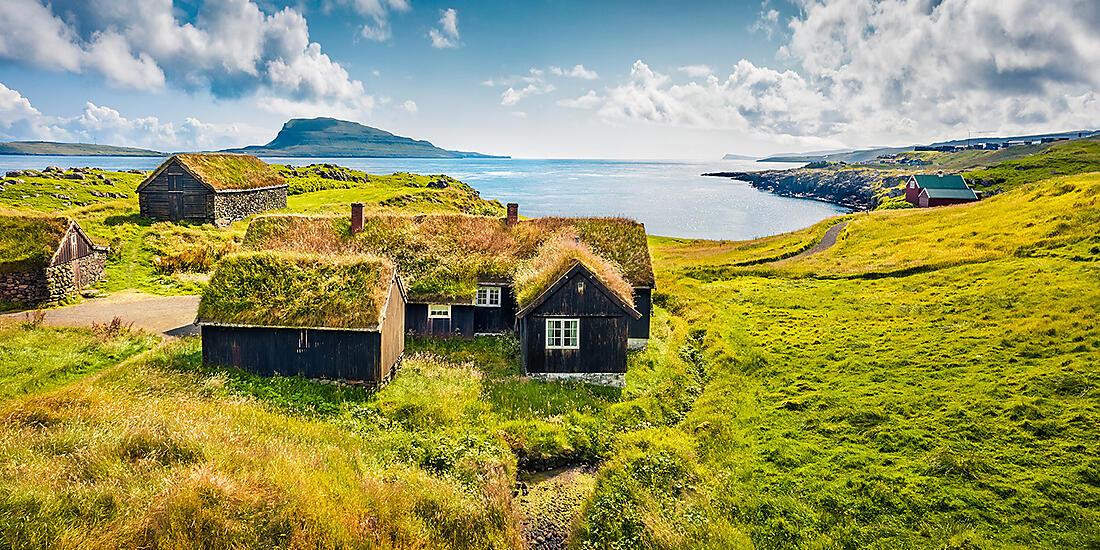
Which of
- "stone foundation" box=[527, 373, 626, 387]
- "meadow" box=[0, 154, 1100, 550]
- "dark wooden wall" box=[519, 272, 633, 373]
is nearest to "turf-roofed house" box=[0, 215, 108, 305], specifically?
"meadow" box=[0, 154, 1100, 550]

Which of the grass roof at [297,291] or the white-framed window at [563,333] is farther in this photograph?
the white-framed window at [563,333]

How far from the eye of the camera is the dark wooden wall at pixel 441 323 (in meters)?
27.7

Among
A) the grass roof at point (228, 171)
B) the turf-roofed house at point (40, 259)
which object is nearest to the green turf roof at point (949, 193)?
the grass roof at point (228, 171)

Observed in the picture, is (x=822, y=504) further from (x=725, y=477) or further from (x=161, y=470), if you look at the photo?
(x=161, y=470)

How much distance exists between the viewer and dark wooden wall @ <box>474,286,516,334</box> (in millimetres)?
28562

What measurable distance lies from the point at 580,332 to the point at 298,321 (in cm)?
1081

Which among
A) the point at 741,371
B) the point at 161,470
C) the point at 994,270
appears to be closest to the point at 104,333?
the point at 161,470

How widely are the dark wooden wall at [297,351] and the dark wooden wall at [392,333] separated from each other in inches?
24.5

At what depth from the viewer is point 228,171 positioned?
58719 millimetres

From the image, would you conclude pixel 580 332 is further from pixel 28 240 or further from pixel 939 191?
pixel 939 191

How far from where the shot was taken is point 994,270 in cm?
3158

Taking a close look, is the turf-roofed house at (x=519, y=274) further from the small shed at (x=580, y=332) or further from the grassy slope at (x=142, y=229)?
the grassy slope at (x=142, y=229)

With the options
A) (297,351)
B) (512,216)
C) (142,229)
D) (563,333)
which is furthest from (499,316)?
(142,229)

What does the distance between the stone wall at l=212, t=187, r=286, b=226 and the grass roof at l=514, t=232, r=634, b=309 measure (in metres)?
41.0
